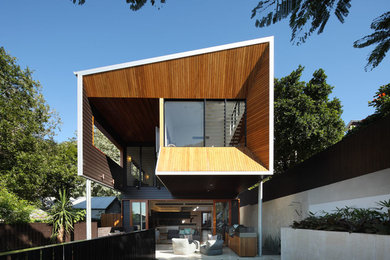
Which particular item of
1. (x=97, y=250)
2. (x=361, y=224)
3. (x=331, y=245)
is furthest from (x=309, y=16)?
(x=97, y=250)

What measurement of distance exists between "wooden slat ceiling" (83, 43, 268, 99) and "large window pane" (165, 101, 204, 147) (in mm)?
465

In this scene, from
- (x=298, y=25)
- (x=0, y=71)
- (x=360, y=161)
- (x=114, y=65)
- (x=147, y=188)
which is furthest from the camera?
(x=0, y=71)

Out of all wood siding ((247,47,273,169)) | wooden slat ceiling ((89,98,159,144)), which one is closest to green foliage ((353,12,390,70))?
wood siding ((247,47,273,169))

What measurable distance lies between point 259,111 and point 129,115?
5487 millimetres

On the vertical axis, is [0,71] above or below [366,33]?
above

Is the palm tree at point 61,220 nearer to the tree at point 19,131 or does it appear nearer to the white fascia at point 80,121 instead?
the white fascia at point 80,121

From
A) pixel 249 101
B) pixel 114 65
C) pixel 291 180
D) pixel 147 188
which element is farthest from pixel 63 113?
pixel 291 180

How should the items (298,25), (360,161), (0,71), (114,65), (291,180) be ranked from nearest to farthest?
1. (298,25)
2. (360,161)
3. (114,65)
4. (291,180)
5. (0,71)

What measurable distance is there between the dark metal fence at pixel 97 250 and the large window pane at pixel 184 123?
3624 mm

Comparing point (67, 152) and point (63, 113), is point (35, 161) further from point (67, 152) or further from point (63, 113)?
point (63, 113)

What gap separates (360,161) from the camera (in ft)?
19.4

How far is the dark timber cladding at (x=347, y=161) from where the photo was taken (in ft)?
17.0

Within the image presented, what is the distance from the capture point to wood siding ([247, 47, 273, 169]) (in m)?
9.16

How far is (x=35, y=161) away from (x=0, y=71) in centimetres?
609
